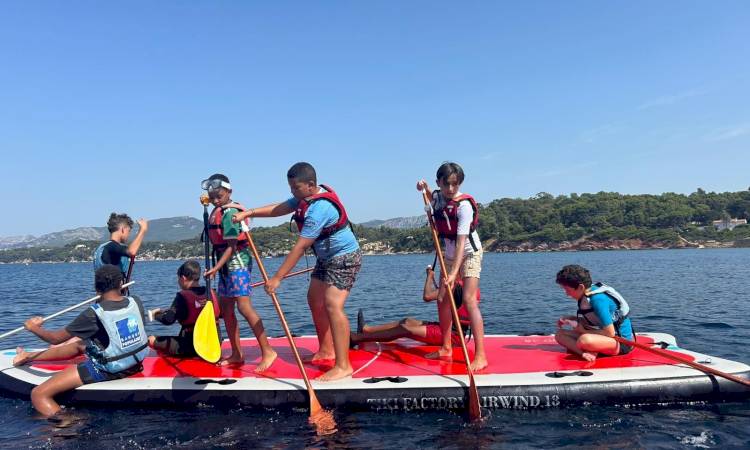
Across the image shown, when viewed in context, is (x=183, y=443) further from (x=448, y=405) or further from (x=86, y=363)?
(x=448, y=405)

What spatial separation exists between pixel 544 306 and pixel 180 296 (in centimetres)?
1314

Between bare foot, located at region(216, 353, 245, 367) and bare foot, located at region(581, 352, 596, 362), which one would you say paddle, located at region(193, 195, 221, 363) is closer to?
bare foot, located at region(216, 353, 245, 367)

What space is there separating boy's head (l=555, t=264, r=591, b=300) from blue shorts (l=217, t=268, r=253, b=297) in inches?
144

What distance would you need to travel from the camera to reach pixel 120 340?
5777 mm

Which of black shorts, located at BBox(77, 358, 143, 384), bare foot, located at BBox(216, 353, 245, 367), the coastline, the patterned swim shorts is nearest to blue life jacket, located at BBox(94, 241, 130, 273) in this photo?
black shorts, located at BBox(77, 358, 143, 384)

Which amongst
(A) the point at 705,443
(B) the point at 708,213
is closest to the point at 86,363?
(A) the point at 705,443

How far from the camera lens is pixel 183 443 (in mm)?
4883

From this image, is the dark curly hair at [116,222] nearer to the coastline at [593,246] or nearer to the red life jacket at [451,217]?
the red life jacket at [451,217]

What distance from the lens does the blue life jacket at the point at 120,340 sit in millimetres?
5625

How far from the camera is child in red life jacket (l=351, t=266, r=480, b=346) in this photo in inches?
260

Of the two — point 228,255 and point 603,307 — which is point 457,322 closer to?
point 603,307

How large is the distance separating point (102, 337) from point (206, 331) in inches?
43.0

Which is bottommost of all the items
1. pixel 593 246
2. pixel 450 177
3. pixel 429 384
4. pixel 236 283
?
pixel 593 246

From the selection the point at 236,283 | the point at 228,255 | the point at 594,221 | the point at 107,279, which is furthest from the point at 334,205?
the point at 594,221
